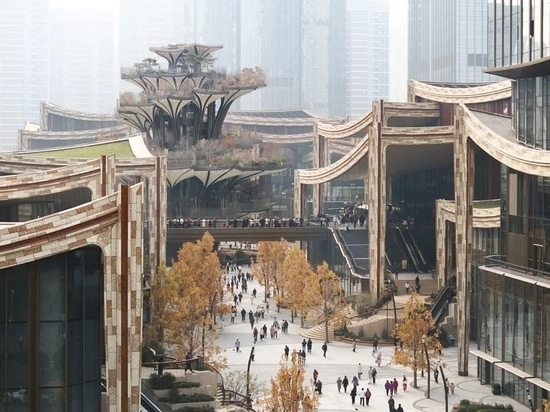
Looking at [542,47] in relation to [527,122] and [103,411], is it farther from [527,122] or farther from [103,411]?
[103,411]

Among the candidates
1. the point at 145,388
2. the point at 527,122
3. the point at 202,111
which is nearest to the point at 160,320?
the point at 145,388

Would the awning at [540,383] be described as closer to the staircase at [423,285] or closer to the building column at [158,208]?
the staircase at [423,285]

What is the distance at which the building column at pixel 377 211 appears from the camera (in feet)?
213

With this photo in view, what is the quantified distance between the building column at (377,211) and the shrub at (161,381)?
27024mm

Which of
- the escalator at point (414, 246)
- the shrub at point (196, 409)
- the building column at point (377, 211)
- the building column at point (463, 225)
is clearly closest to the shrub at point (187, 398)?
the shrub at point (196, 409)

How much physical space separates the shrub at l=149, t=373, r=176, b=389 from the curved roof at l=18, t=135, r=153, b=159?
22448 millimetres

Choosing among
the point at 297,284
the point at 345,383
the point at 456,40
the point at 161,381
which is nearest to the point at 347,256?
the point at 297,284

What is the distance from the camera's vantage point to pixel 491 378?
46.0m

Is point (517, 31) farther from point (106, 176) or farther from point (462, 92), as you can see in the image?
point (462, 92)

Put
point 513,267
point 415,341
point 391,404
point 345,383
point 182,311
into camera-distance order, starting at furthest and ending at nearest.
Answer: point 182,311 → point 415,341 → point 345,383 → point 391,404 → point 513,267

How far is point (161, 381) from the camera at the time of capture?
1543 inches

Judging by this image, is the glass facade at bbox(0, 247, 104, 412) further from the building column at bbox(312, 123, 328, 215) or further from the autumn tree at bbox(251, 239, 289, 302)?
the building column at bbox(312, 123, 328, 215)

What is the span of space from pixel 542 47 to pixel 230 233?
36626mm

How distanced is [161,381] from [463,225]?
Result: 56.7 ft
